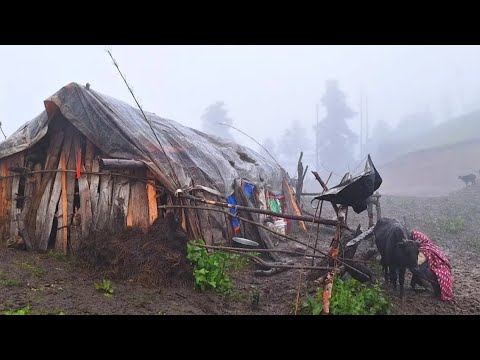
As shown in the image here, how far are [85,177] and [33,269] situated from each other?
94.8 inches

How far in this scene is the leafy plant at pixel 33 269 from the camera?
7.12m

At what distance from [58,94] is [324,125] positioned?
66731 millimetres

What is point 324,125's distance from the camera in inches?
2800

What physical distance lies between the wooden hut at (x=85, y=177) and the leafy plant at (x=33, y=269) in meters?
1.06

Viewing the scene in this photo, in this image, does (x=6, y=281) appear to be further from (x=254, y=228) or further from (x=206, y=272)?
(x=254, y=228)

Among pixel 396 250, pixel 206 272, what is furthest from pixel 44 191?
Result: pixel 396 250

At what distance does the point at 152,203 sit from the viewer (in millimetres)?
8117

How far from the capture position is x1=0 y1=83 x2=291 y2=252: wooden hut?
26.9 ft

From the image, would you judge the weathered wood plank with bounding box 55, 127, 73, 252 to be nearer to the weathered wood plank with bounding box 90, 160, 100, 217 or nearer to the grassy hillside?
the weathered wood plank with bounding box 90, 160, 100, 217

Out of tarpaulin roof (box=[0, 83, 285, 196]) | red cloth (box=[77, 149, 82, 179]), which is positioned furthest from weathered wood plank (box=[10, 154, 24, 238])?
red cloth (box=[77, 149, 82, 179])

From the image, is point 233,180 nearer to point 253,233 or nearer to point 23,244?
point 253,233

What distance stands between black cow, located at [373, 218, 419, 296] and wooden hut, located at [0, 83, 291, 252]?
13.7ft

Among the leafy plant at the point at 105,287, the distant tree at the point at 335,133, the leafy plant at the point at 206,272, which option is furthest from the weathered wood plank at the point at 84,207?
the distant tree at the point at 335,133
